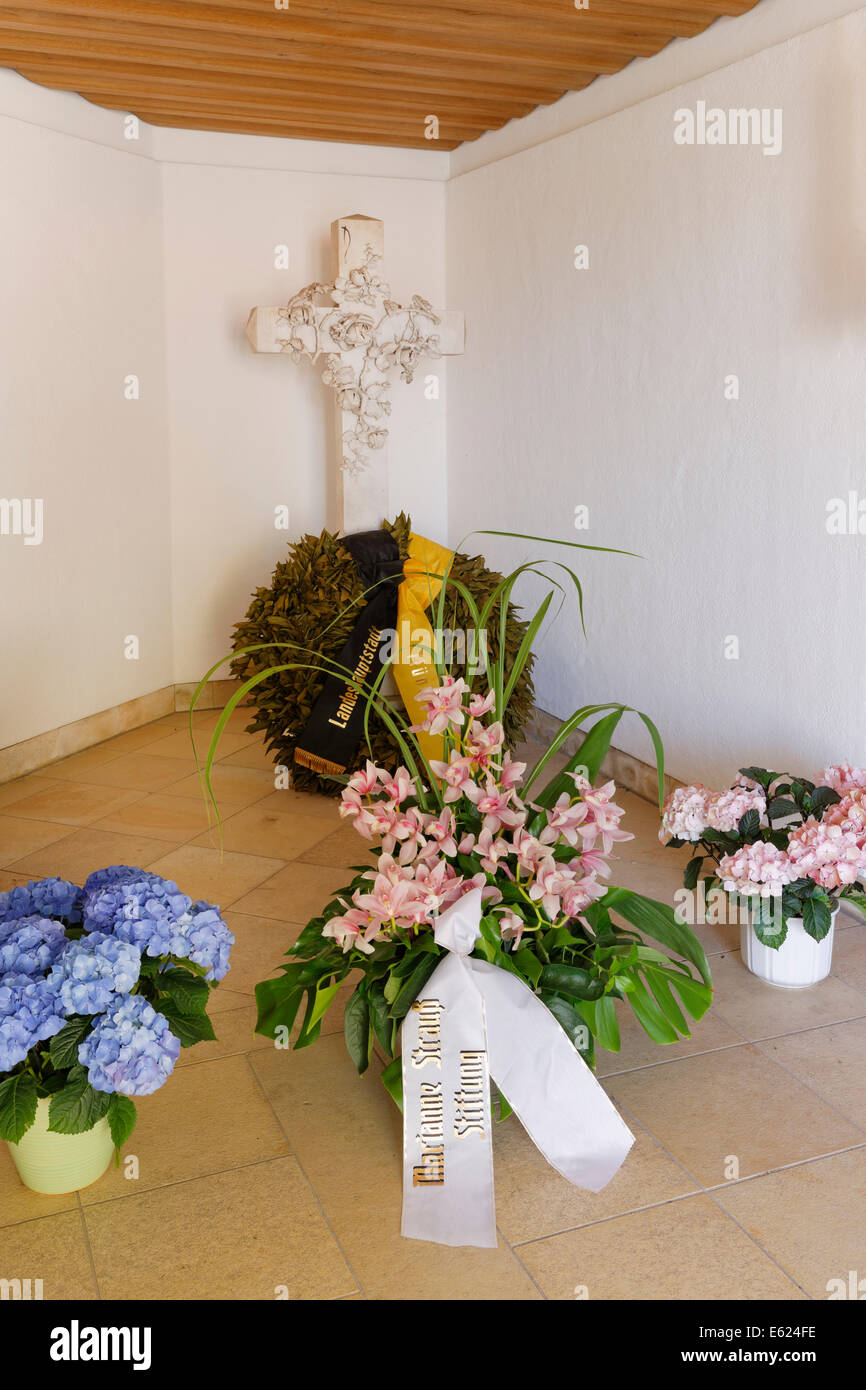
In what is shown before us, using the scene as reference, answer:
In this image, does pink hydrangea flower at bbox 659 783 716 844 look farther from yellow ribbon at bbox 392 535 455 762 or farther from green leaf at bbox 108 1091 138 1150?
green leaf at bbox 108 1091 138 1150

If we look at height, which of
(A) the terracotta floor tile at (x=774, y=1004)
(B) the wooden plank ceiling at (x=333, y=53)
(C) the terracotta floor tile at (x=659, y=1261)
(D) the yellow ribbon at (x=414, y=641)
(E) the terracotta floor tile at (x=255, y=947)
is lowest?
(C) the terracotta floor tile at (x=659, y=1261)

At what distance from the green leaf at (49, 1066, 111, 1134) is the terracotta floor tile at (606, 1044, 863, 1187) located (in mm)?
907

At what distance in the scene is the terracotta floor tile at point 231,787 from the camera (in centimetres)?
370

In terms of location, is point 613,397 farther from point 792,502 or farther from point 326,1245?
point 326,1245

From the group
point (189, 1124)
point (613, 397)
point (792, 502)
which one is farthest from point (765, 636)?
point (189, 1124)

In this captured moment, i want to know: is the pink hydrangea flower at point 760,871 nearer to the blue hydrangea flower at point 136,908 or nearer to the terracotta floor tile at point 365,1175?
the terracotta floor tile at point 365,1175

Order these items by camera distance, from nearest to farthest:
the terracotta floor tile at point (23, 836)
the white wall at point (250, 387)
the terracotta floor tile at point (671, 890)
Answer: the terracotta floor tile at point (671, 890)
the terracotta floor tile at point (23, 836)
the white wall at point (250, 387)

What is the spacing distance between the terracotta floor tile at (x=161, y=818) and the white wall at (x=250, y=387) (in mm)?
1113

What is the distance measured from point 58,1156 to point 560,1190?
2.52 ft

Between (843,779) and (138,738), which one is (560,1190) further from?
(138,738)

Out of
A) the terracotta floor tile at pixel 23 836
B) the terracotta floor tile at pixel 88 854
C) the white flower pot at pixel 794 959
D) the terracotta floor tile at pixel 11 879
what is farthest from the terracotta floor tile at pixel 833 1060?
the terracotta floor tile at pixel 23 836

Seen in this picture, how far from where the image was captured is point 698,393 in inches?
128

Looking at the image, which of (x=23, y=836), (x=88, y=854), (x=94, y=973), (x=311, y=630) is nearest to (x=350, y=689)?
(x=311, y=630)

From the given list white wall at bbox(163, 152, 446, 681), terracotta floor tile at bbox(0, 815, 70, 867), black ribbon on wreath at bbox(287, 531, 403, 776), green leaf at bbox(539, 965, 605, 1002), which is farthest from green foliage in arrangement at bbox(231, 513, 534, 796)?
green leaf at bbox(539, 965, 605, 1002)
